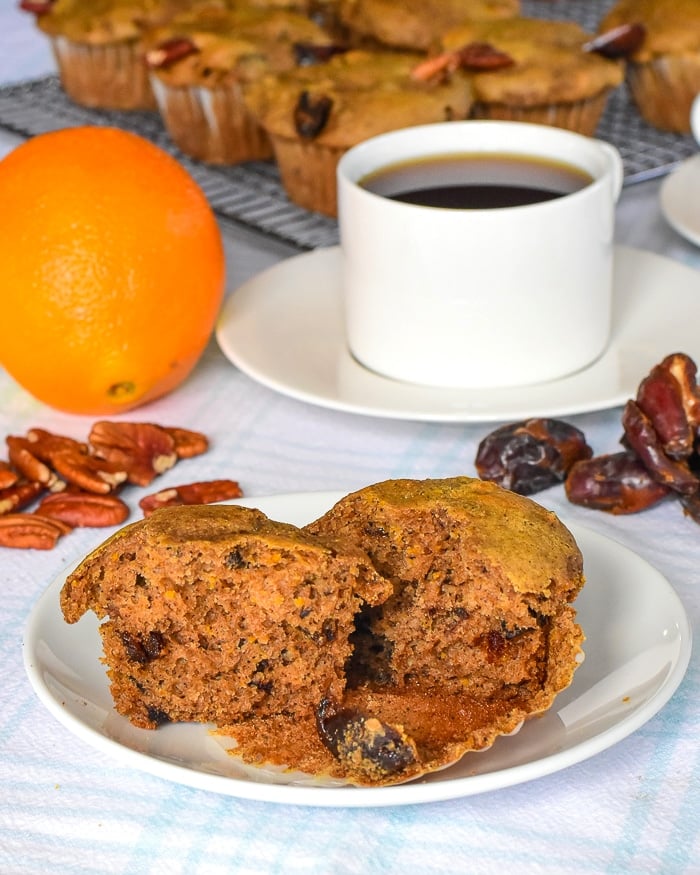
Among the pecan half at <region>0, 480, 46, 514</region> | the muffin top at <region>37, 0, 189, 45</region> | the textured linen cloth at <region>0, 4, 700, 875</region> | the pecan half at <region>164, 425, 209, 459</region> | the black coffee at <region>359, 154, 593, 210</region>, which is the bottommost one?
the pecan half at <region>164, 425, 209, 459</region>

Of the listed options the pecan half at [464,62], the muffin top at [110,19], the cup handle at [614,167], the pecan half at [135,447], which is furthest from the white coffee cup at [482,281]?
the muffin top at [110,19]

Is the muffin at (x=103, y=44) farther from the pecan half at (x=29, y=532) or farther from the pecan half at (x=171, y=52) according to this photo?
the pecan half at (x=29, y=532)

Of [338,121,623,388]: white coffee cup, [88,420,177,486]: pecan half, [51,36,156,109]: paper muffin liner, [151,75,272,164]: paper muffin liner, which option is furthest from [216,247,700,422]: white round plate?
[51,36,156,109]: paper muffin liner

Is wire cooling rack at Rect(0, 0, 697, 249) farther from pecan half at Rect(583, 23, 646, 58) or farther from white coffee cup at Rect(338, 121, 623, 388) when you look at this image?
white coffee cup at Rect(338, 121, 623, 388)

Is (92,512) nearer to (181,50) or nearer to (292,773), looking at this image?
(292,773)

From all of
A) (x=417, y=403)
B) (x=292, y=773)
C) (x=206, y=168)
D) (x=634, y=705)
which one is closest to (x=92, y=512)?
(x=417, y=403)

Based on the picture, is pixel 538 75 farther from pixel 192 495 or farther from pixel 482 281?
pixel 192 495
